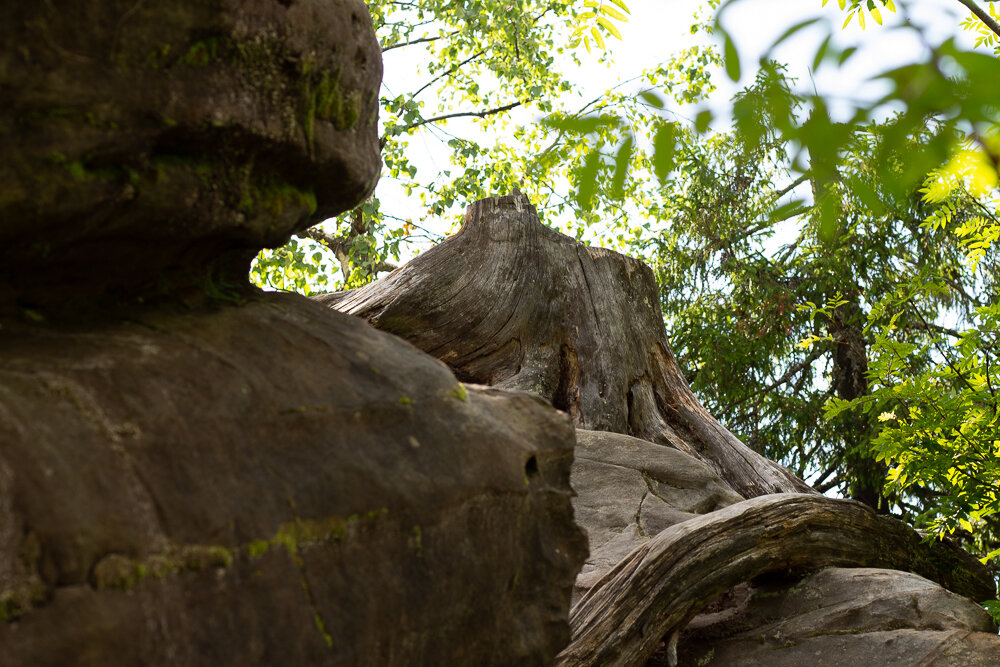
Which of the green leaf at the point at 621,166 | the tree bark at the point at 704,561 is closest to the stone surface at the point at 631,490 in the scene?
the tree bark at the point at 704,561

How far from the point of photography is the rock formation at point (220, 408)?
1.89 m

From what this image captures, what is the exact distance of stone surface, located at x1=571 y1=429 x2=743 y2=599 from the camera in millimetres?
4777

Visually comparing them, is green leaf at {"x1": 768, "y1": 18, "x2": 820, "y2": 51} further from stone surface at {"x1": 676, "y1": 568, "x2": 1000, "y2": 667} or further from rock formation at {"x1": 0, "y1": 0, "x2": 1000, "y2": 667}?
stone surface at {"x1": 676, "y1": 568, "x2": 1000, "y2": 667}

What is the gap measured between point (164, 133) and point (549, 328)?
15.2ft

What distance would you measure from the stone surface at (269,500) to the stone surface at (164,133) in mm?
181

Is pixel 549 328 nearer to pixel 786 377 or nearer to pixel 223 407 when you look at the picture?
pixel 223 407

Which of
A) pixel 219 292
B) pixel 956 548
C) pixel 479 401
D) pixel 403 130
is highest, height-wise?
pixel 403 130

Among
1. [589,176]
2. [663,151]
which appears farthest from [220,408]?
[663,151]

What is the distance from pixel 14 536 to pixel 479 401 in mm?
1378

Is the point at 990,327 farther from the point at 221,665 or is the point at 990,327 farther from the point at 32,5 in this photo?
the point at 32,5

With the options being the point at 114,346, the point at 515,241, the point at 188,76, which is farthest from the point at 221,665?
the point at 515,241

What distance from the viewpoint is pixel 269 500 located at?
2146mm

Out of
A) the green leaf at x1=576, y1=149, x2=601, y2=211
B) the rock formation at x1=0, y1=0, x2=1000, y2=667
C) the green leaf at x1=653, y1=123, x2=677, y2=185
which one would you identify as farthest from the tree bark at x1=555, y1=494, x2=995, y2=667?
the green leaf at x1=653, y1=123, x2=677, y2=185

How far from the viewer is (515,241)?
22.6 ft
